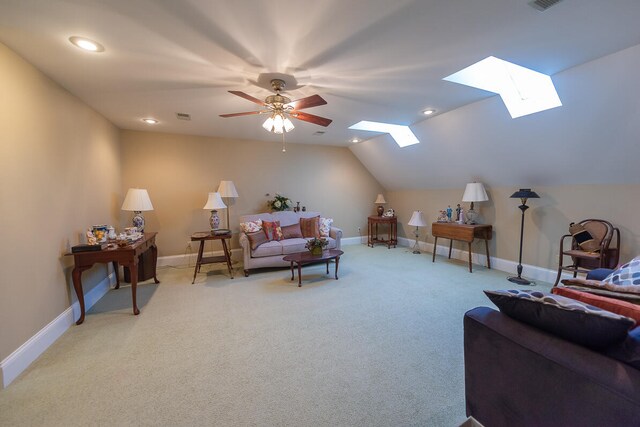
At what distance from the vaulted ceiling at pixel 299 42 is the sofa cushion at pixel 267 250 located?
2272 millimetres

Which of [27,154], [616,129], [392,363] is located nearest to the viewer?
[392,363]

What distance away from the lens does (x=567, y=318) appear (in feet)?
3.28

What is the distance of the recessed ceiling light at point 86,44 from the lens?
74.8 inches

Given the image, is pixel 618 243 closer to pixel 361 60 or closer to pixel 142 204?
pixel 361 60

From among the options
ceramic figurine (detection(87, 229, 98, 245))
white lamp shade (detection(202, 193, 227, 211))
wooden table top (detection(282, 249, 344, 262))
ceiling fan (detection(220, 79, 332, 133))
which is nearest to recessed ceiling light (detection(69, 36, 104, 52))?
ceiling fan (detection(220, 79, 332, 133))

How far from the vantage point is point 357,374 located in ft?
6.19

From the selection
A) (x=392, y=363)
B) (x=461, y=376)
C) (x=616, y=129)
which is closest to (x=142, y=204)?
(x=392, y=363)

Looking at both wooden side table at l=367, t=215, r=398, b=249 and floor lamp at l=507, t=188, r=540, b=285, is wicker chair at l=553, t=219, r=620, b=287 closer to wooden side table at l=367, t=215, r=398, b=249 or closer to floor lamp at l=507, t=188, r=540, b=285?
floor lamp at l=507, t=188, r=540, b=285

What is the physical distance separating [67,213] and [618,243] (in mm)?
6035

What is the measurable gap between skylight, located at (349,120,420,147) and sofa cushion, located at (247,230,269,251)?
2481 mm

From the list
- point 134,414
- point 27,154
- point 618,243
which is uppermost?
point 27,154

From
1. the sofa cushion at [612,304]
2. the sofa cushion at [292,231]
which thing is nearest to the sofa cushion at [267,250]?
the sofa cushion at [292,231]

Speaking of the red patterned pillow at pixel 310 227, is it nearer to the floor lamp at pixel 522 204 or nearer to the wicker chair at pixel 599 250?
the floor lamp at pixel 522 204

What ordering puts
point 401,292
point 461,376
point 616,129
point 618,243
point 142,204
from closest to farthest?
point 461,376 < point 616,129 < point 618,243 < point 401,292 < point 142,204
